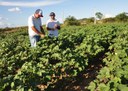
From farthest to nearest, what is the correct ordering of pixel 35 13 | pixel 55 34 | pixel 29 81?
1. pixel 55 34
2. pixel 35 13
3. pixel 29 81

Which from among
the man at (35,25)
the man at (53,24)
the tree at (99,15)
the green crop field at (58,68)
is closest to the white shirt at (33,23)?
the man at (35,25)

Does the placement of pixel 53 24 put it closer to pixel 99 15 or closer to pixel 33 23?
pixel 33 23

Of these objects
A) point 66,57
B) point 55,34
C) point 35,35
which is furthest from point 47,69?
point 55,34

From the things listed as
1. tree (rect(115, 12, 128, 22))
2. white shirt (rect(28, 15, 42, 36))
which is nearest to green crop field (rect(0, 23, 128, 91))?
white shirt (rect(28, 15, 42, 36))

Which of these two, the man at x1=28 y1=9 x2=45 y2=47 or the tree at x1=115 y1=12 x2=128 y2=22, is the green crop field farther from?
the tree at x1=115 y1=12 x2=128 y2=22

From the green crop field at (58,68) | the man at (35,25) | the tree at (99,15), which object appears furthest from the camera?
the tree at (99,15)

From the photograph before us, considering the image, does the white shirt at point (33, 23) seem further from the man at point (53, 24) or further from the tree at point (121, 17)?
the tree at point (121, 17)

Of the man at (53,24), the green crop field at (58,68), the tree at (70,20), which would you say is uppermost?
the man at (53,24)

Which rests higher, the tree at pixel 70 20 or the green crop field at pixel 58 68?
the green crop field at pixel 58 68

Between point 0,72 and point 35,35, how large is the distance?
2.14 m

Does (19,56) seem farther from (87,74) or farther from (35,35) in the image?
(87,74)

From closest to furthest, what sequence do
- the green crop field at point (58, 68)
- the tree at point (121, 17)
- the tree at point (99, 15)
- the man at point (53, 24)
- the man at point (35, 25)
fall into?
1. the green crop field at point (58, 68)
2. the man at point (35, 25)
3. the man at point (53, 24)
4. the tree at point (121, 17)
5. the tree at point (99, 15)

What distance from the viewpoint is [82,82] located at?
6734mm

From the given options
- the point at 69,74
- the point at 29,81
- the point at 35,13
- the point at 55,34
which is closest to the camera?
the point at 29,81
